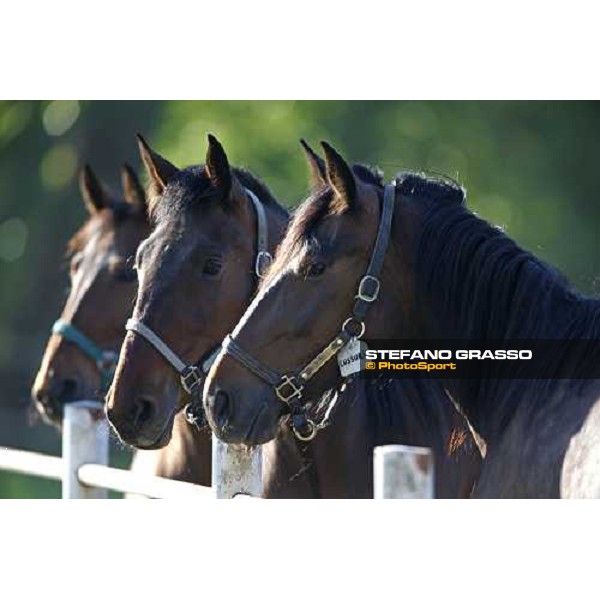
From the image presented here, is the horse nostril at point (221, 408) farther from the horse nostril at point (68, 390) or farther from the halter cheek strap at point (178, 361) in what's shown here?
the horse nostril at point (68, 390)

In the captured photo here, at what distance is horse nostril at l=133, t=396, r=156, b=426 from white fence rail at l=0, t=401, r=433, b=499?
226 mm

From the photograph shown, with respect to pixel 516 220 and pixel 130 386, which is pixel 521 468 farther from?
pixel 516 220

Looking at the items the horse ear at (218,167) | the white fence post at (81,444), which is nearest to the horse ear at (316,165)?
the horse ear at (218,167)

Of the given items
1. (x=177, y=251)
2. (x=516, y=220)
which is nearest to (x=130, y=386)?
(x=177, y=251)

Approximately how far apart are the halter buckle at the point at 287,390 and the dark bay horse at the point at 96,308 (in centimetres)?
200

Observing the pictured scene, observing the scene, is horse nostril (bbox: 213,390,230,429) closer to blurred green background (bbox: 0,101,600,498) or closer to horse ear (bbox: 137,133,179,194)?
horse ear (bbox: 137,133,179,194)

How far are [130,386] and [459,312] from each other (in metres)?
1.29

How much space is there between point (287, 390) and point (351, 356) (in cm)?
24

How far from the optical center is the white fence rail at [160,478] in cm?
363

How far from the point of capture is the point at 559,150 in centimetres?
795

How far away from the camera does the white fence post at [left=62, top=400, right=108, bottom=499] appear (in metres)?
5.65

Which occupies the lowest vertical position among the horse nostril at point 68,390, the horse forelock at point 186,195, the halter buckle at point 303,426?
the halter buckle at point 303,426

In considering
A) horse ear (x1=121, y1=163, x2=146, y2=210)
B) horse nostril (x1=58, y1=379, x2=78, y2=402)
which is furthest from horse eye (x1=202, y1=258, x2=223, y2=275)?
horse nostril (x1=58, y1=379, x2=78, y2=402)

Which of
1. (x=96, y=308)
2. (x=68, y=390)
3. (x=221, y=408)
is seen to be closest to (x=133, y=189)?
(x=96, y=308)
